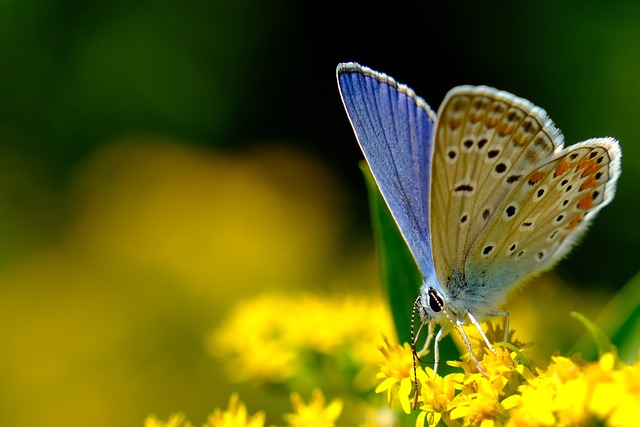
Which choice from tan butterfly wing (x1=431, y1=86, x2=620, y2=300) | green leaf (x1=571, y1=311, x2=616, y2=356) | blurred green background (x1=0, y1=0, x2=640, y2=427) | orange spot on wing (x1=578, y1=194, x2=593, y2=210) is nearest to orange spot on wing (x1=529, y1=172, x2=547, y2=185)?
tan butterfly wing (x1=431, y1=86, x2=620, y2=300)

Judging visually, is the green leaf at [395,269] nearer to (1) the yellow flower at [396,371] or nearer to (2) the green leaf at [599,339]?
(1) the yellow flower at [396,371]

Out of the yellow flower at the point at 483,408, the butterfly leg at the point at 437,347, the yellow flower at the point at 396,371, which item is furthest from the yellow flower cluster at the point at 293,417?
the yellow flower at the point at 483,408

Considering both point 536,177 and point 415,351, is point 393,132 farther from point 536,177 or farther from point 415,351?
point 415,351

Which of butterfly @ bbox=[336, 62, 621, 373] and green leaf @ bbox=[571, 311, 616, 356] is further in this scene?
butterfly @ bbox=[336, 62, 621, 373]

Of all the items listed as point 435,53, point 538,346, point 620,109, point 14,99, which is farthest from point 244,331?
point 14,99

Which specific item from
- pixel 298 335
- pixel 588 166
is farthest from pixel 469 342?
pixel 298 335

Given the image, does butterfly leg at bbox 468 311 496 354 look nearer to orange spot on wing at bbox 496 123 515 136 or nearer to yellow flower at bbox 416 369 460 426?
yellow flower at bbox 416 369 460 426

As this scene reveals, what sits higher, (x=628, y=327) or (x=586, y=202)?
(x=586, y=202)
